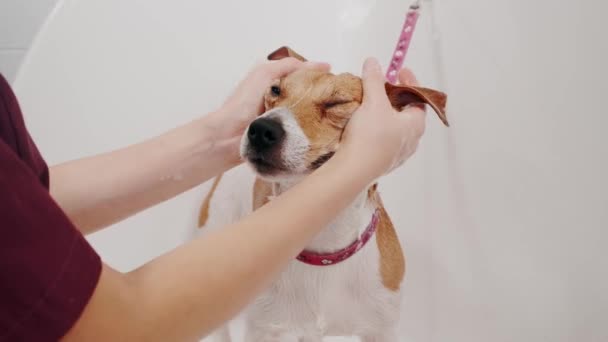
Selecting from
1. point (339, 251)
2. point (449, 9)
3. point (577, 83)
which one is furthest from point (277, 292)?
point (449, 9)

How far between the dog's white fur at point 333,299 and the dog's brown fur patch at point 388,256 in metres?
0.01

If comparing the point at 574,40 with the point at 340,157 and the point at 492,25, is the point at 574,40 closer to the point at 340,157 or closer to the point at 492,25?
the point at 492,25

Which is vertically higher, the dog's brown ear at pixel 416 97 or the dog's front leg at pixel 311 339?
the dog's brown ear at pixel 416 97

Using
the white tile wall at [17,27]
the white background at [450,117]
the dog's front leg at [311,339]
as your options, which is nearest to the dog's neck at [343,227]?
the dog's front leg at [311,339]

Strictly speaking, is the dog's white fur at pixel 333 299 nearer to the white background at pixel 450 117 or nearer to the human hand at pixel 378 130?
the human hand at pixel 378 130

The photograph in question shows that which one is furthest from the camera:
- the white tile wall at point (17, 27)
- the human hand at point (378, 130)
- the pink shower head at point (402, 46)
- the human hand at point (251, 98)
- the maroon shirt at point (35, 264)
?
the white tile wall at point (17, 27)

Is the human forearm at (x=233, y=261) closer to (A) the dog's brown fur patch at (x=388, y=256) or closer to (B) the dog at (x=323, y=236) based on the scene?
(B) the dog at (x=323, y=236)

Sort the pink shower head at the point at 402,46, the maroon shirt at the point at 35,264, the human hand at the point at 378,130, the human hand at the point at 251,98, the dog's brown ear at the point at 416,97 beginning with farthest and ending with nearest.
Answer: the pink shower head at the point at 402,46 → the human hand at the point at 251,98 → the dog's brown ear at the point at 416,97 → the human hand at the point at 378,130 → the maroon shirt at the point at 35,264

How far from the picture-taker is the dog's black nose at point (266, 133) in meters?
0.68

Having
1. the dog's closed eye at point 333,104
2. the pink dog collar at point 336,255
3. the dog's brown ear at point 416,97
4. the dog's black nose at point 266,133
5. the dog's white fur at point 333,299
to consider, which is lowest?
the dog's white fur at point 333,299

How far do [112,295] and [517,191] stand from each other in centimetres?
77

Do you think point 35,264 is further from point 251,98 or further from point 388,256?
point 388,256

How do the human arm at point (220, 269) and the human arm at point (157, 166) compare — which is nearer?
the human arm at point (220, 269)

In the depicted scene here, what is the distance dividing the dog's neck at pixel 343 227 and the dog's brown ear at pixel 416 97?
0.15m
